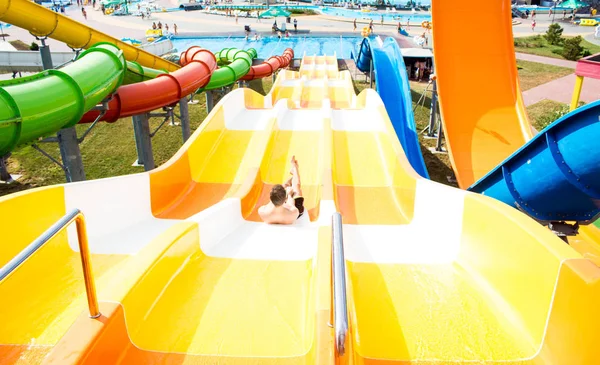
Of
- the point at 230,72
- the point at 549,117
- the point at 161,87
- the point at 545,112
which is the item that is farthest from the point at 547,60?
the point at 161,87

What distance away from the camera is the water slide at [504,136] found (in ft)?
13.4

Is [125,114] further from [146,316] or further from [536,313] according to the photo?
[536,313]

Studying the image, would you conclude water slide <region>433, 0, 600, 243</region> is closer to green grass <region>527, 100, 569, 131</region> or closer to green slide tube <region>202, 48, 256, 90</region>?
green grass <region>527, 100, 569, 131</region>

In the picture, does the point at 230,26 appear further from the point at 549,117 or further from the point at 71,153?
the point at 71,153

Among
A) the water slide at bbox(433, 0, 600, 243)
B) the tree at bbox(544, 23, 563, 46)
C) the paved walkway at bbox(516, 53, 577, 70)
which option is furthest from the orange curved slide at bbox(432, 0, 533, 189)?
the tree at bbox(544, 23, 563, 46)

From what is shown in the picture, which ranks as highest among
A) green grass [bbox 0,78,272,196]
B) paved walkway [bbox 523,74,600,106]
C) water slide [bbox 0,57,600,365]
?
water slide [bbox 0,57,600,365]

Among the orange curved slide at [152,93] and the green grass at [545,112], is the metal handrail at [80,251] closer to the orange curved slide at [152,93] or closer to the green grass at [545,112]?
the orange curved slide at [152,93]

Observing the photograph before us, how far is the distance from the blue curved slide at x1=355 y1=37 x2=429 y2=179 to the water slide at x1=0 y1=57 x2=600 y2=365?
3086mm

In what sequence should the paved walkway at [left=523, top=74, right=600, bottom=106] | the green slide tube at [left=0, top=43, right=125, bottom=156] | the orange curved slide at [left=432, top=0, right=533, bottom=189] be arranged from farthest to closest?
the paved walkway at [left=523, top=74, right=600, bottom=106]
the orange curved slide at [left=432, top=0, right=533, bottom=189]
the green slide tube at [left=0, top=43, right=125, bottom=156]

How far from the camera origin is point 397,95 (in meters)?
9.78

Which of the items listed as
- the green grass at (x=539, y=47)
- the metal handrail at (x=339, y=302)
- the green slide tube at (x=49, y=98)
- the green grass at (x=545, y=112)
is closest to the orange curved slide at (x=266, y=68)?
Result: the green slide tube at (x=49, y=98)

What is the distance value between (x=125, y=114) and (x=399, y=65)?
261 inches

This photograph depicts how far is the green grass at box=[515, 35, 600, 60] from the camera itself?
23328 millimetres

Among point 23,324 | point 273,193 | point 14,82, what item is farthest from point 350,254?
point 14,82
